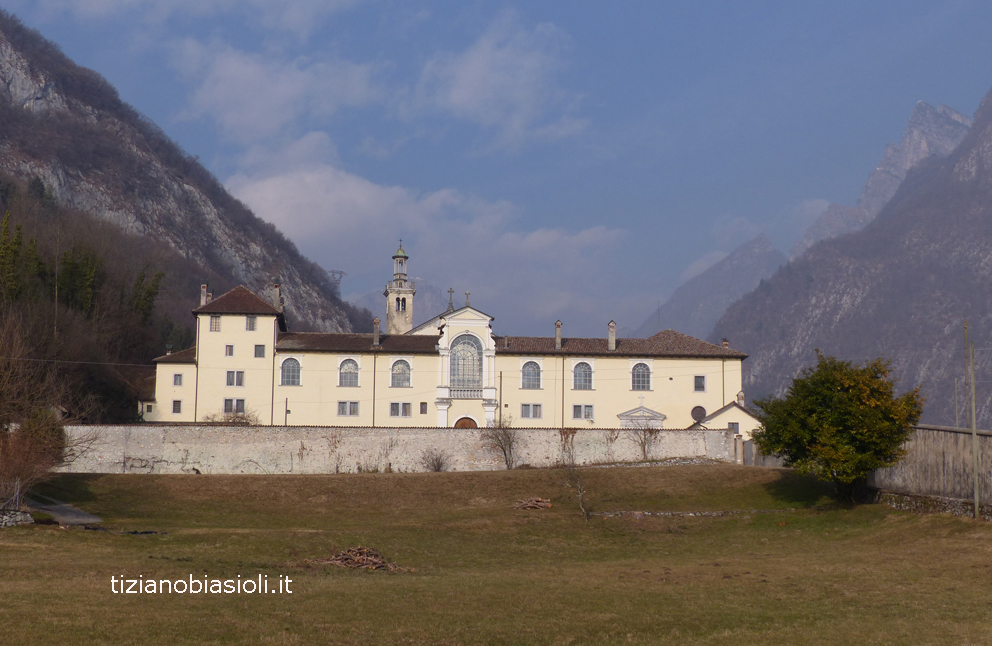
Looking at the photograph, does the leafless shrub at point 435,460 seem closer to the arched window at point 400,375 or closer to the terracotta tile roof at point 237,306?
the arched window at point 400,375

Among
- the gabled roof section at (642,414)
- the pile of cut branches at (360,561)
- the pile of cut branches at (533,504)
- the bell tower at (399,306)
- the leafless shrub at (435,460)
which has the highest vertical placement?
the bell tower at (399,306)

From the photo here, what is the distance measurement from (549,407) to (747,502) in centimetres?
2447

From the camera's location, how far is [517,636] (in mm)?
17484

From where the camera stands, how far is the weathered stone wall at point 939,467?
30844 millimetres

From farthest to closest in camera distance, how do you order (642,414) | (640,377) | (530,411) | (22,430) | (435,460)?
(640,377) → (530,411) → (642,414) → (435,460) → (22,430)

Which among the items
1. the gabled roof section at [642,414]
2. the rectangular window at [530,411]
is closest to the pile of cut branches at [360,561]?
the rectangular window at [530,411]

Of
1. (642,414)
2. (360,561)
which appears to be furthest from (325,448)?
(642,414)

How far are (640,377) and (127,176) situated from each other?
122m

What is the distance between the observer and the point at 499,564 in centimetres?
2884

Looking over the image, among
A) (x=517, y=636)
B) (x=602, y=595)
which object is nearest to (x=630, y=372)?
(x=602, y=595)

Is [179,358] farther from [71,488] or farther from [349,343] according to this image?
[71,488]

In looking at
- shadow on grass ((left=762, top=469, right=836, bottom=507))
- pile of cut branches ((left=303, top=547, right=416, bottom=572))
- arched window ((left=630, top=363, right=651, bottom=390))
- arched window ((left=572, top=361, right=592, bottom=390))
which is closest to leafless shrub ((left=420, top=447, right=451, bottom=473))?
arched window ((left=572, top=361, right=592, bottom=390))

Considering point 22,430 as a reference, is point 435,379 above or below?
above

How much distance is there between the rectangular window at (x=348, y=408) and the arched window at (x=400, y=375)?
2.87 meters
